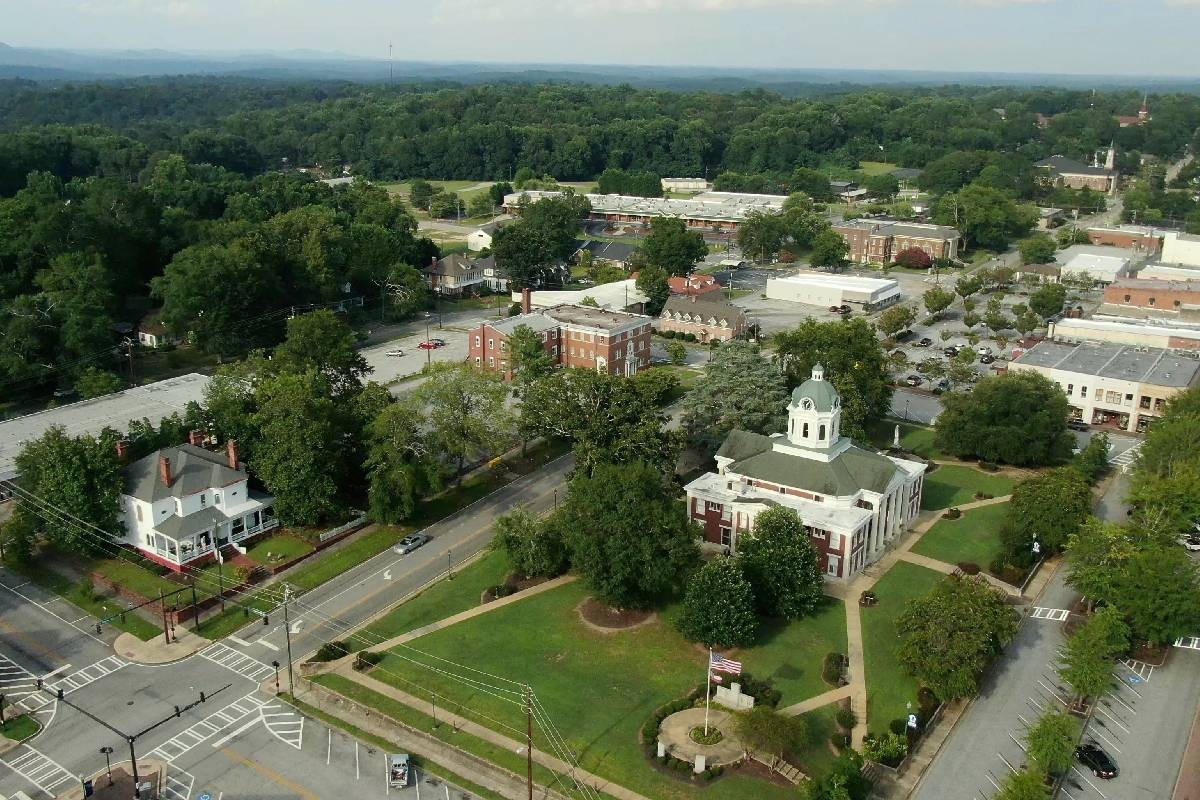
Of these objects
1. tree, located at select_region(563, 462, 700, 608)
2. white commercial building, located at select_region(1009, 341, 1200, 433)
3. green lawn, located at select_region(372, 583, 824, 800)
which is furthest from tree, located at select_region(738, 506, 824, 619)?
white commercial building, located at select_region(1009, 341, 1200, 433)

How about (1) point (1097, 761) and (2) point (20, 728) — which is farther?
(2) point (20, 728)

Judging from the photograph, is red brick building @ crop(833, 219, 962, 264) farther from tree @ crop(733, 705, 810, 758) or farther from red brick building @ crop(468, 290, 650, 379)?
tree @ crop(733, 705, 810, 758)

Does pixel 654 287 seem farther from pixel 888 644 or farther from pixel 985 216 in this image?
pixel 888 644

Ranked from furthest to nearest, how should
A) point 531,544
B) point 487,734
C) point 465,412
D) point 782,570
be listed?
point 465,412 < point 531,544 < point 782,570 < point 487,734

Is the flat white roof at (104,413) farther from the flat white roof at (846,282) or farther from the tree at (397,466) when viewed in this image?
the flat white roof at (846,282)

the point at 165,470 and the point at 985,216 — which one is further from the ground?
the point at 985,216

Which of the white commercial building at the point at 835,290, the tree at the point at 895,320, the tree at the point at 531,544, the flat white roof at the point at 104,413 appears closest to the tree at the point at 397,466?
the tree at the point at 531,544

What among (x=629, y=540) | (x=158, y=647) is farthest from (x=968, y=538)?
(x=158, y=647)
